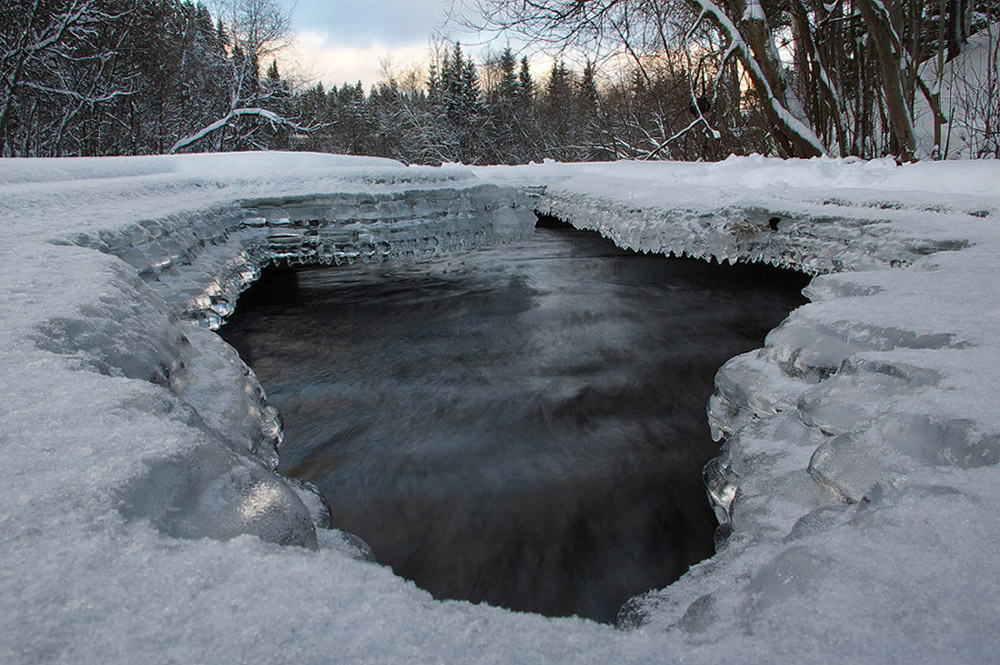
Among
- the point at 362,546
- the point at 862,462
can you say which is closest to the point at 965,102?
the point at 862,462

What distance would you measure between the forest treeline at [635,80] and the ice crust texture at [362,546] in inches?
155

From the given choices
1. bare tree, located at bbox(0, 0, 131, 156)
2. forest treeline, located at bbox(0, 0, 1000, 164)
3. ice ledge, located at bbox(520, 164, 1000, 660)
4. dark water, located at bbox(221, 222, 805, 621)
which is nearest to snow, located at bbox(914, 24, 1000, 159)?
forest treeline, located at bbox(0, 0, 1000, 164)

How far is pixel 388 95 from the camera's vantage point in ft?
87.2

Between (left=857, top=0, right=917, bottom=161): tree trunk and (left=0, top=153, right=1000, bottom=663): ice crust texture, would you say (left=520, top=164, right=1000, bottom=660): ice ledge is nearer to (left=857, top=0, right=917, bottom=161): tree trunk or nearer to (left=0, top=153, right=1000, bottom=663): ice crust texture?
(left=0, top=153, right=1000, bottom=663): ice crust texture

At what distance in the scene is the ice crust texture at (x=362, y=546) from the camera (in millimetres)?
526

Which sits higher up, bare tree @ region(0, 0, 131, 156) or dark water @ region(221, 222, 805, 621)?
bare tree @ region(0, 0, 131, 156)

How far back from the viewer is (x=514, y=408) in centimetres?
282

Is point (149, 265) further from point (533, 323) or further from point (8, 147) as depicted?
point (8, 147)

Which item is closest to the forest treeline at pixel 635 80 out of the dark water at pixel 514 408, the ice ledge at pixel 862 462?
the dark water at pixel 514 408

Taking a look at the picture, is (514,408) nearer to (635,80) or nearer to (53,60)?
(635,80)

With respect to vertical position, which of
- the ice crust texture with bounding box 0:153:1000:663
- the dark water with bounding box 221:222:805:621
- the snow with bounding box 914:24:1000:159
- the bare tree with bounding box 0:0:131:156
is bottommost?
the dark water with bounding box 221:222:805:621

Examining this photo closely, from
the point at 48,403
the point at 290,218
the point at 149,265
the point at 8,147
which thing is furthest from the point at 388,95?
the point at 48,403

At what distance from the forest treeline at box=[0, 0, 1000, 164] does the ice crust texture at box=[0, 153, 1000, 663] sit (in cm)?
393

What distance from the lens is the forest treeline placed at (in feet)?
18.2
